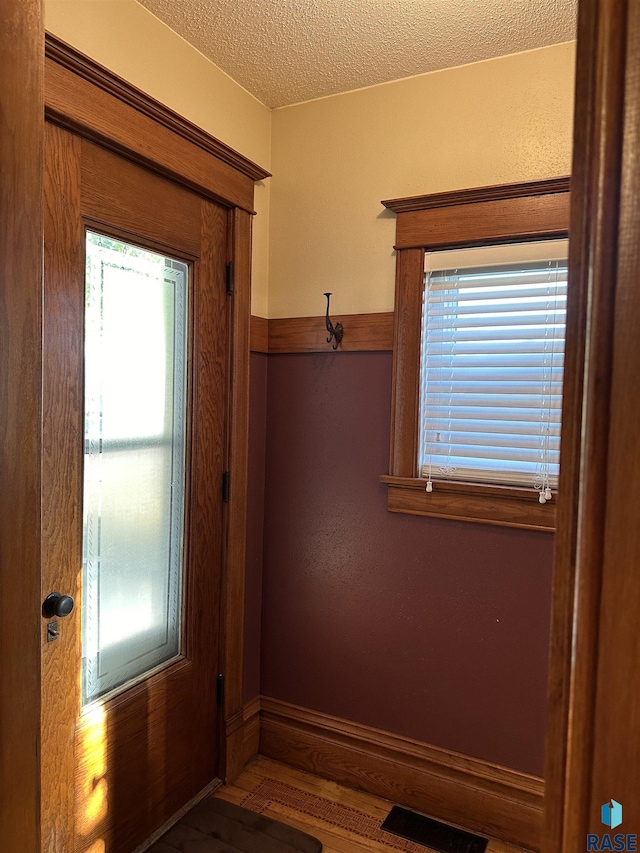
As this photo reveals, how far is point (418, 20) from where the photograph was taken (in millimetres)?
1833

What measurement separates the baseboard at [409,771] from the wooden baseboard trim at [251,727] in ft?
0.08

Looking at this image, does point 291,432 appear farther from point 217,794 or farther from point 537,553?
point 217,794

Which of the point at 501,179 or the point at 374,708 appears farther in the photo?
the point at 374,708

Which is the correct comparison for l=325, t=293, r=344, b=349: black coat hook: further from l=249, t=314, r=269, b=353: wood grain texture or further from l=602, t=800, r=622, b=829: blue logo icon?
l=602, t=800, r=622, b=829: blue logo icon

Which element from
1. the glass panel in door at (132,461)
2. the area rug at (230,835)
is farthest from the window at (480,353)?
the area rug at (230,835)

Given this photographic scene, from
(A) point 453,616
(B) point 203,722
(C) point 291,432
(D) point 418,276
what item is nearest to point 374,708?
(A) point 453,616

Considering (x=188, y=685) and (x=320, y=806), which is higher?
(x=188, y=685)

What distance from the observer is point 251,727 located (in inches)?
95.8

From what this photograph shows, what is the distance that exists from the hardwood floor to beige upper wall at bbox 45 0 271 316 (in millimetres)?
1867

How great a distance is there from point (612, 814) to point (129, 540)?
1651 mm

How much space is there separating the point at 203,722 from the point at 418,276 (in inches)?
72.5

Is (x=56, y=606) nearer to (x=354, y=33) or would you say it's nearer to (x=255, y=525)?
(x=255, y=525)

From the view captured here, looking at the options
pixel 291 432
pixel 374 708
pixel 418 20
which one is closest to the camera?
pixel 418 20

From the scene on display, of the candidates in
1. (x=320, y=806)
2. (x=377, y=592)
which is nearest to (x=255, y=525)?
(x=377, y=592)
